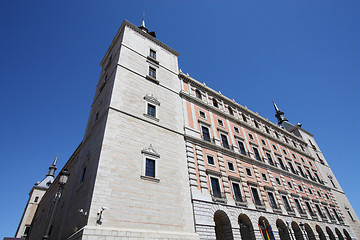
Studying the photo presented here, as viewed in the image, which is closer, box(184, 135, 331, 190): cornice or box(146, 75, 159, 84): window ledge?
box(184, 135, 331, 190): cornice

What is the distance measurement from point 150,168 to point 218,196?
652 cm

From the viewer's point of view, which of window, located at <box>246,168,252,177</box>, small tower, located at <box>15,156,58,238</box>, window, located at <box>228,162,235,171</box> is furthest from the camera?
small tower, located at <box>15,156,58,238</box>

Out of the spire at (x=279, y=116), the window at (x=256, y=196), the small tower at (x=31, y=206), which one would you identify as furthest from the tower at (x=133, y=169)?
the spire at (x=279, y=116)

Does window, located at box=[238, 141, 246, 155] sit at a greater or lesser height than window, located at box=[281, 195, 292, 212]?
greater

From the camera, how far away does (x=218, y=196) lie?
1805cm

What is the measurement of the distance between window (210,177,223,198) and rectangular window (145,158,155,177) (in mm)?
5663

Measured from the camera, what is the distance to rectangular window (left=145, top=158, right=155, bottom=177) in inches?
617

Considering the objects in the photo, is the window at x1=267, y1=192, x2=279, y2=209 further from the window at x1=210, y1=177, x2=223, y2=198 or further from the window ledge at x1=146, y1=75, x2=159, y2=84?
the window ledge at x1=146, y1=75, x2=159, y2=84

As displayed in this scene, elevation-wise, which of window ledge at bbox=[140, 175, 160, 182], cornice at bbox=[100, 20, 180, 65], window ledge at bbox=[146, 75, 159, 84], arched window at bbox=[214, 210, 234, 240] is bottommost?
arched window at bbox=[214, 210, 234, 240]

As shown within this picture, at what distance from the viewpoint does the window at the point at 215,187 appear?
59.4 feet

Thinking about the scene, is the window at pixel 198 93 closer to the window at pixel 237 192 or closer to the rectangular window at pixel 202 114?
the rectangular window at pixel 202 114

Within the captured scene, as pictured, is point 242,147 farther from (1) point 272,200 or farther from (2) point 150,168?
(2) point 150,168

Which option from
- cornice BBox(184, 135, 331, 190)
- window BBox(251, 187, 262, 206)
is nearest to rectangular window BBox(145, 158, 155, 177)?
cornice BBox(184, 135, 331, 190)

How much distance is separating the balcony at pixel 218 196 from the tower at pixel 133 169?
2.51 meters
